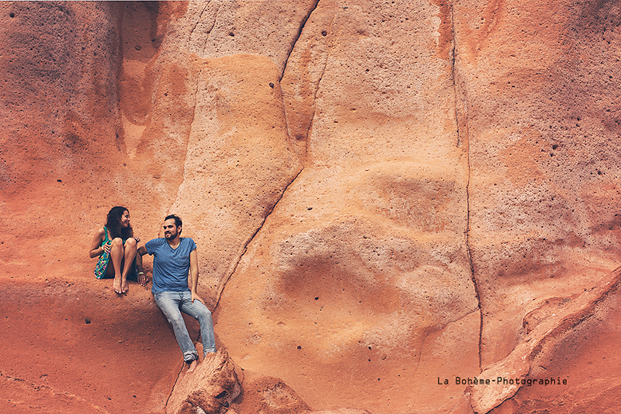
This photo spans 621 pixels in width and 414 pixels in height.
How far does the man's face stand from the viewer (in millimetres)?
5145

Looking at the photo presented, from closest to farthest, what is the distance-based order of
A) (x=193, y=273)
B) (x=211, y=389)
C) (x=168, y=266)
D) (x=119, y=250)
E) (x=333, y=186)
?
1. (x=211, y=389)
2. (x=119, y=250)
3. (x=168, y=266)
4. (x=193, y=273)
5. (x=333, y=186)

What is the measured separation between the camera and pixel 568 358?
450 cm

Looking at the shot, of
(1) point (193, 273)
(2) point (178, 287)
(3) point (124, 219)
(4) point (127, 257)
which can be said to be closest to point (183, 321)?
(2) point (178, 287)

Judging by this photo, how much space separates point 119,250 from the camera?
4926mm

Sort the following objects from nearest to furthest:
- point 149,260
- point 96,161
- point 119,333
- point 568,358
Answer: point 568,358
point 119,333
point 149,260
point 96,161

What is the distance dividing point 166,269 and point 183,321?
0.55 meters

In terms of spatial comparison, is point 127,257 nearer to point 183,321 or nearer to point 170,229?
point 170,229

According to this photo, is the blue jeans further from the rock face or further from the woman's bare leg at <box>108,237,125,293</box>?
the woman's bare leg at <box>108,237,125,293</box>

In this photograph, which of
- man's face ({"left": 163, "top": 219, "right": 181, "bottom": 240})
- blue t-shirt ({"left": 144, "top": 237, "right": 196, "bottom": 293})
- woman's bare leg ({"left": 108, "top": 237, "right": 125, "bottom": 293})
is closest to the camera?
woman's bare leg ({"left": 108, "top": 237, "right": 125, "bottom": 293})

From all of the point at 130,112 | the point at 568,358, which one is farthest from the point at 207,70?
the point at 568,358

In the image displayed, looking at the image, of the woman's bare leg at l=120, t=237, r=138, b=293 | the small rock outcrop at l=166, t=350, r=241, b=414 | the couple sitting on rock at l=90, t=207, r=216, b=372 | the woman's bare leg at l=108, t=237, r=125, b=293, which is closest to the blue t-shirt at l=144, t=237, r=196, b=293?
the couple sitting on rock at l=90, t=207, r=216, b=372

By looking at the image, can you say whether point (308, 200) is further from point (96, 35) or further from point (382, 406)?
point (96, 35)

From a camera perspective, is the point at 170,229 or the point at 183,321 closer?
the point at 183,321

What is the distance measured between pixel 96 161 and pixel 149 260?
1.49m
